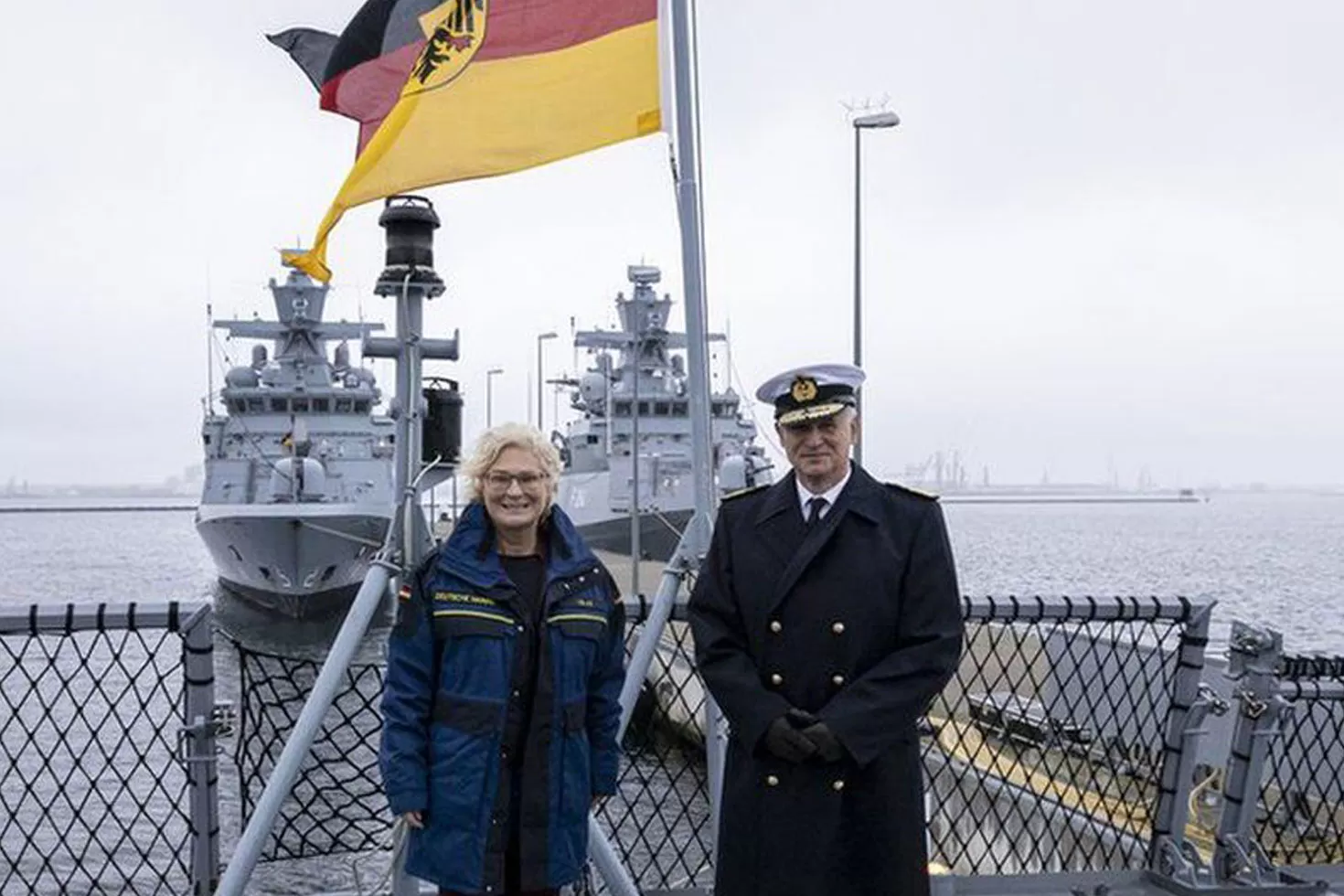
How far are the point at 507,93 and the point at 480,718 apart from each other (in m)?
2.09

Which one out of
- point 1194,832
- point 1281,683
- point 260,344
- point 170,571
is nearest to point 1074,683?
point 1194,832

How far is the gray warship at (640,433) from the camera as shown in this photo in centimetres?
3494

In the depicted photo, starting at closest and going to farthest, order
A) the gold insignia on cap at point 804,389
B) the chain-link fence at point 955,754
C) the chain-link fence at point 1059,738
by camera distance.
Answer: the gold insignia on cap at point 804,389 < the chain-link fence at point 955,754 < the chain-link fence at point 1059,738

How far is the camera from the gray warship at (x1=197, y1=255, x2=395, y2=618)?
107ft

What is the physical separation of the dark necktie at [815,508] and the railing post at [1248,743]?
1.97m

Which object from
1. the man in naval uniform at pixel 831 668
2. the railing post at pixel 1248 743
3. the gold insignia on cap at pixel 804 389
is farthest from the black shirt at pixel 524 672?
the railing post at pixel 1248 743

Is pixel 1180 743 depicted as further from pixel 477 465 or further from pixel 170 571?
pixel 170 571

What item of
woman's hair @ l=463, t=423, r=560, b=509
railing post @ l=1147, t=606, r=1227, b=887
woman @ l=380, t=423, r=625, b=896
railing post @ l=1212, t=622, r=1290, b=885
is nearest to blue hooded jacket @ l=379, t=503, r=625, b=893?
woman @ l=380, t=423, r=625, b=896

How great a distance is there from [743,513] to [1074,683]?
890 cm

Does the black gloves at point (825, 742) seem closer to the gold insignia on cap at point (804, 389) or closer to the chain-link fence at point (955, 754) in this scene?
the gold insignia on cap at point (804, 389)

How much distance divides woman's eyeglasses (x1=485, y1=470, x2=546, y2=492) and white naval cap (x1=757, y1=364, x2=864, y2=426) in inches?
27.0

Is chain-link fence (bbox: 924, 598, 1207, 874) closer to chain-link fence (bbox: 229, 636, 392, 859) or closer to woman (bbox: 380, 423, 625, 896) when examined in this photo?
woman (bbox: 380, 423, 625, 896)

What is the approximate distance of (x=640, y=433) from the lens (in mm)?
38125

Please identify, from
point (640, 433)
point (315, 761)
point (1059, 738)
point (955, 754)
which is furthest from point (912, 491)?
point (640, 433)
